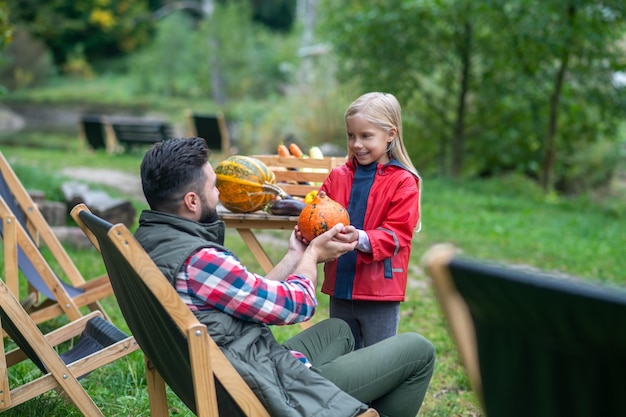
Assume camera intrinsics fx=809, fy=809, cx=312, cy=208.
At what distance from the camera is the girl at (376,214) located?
3.14 metres

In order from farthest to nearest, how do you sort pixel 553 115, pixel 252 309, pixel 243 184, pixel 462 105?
pixel 462 105 < pixel 553 115 < pixel 243 184 < pixel 252 309

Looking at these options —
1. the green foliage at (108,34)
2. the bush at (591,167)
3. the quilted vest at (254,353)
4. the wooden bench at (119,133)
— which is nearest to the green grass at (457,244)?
the bush at (591,167)

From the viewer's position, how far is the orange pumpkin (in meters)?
2.90

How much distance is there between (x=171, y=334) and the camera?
2.26 m

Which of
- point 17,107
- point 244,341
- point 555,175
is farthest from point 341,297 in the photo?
point 17,107

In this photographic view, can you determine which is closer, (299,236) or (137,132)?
(299,236)

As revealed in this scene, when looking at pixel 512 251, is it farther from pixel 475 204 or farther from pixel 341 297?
pixel 341 297

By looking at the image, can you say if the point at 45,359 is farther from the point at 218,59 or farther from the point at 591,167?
the point at 218,59

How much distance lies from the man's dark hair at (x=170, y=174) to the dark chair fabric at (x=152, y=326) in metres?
0.19

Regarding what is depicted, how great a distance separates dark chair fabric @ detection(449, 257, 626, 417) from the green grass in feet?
7.57

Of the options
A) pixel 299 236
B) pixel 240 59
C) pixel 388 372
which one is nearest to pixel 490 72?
pixel 299 236

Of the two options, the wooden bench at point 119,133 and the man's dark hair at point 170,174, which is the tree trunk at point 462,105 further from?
the man's dark hair at point 170,174

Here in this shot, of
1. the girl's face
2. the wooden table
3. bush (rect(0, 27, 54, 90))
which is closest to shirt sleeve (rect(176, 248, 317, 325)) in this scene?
the girl's face

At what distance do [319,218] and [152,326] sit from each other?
79cm
